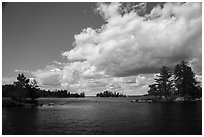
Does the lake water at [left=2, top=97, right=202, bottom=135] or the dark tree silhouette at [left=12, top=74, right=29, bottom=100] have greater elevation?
the dark tree silhouette at [left=12, top=74, right=29, bottom=100]

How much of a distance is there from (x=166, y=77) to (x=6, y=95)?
6984 centimetres

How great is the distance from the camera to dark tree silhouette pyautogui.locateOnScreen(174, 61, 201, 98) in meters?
90.1

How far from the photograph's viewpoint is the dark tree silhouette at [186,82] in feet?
296

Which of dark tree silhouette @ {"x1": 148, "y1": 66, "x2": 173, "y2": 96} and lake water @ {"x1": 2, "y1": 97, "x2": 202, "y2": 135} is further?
dark tree silhouette @ {"x1": 148, "y1": 66, "x2": 173, "y2": 96}

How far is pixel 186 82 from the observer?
299ft

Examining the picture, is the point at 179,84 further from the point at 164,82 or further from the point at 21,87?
the point at 21,87

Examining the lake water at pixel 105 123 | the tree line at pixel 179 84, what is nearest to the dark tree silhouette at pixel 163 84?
the tree line at pixel 179 84

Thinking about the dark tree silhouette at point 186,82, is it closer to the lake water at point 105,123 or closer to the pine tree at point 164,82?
the pine tree at point 164,82

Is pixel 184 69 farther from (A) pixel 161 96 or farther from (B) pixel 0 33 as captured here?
(B) pixel 0 33

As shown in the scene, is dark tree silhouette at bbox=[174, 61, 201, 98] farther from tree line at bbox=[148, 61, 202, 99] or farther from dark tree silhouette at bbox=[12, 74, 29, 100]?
dark tree silhouette at bbox=[12, 74, 29, 100]

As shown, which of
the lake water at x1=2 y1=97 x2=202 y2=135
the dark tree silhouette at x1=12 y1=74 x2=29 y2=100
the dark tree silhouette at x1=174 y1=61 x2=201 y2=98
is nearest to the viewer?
the lake water at x1=2 y1=97 x2=202 y2=135

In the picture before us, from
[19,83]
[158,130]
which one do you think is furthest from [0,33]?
[19,83]

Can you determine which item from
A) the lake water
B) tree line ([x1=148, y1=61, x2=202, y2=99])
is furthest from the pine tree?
the lake water

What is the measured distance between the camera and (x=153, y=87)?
330ft
